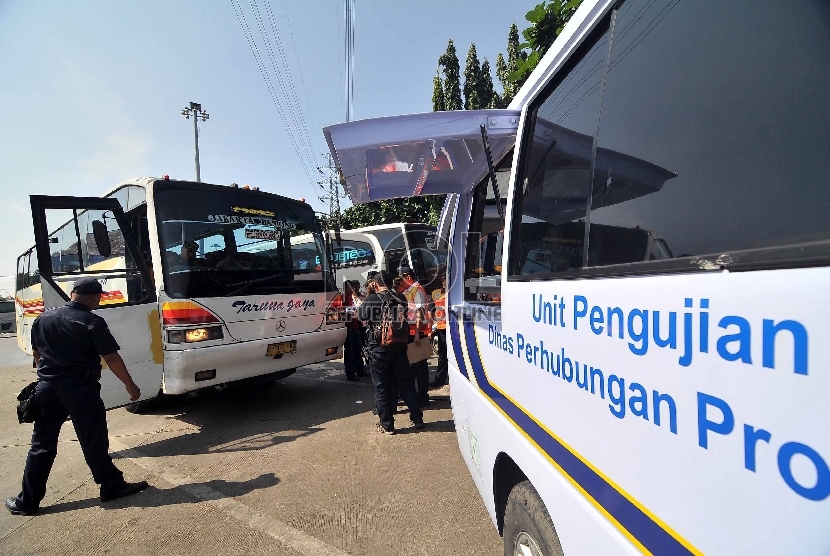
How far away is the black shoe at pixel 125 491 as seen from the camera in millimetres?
3529

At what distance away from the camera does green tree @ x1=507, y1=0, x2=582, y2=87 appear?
4.02 metres

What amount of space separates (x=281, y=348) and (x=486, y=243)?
11.8 ft

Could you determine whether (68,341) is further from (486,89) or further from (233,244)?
(486,89)

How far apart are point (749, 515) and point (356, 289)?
26.2ft

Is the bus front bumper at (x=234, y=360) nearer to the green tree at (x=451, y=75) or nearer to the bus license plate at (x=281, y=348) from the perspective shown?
the bus license plate at (x=281, y=348)

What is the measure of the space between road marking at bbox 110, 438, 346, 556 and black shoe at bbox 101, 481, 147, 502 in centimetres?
21

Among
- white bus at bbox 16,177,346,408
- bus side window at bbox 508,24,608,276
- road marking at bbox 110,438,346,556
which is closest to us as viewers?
bus side window at bbox 508,24,608,276

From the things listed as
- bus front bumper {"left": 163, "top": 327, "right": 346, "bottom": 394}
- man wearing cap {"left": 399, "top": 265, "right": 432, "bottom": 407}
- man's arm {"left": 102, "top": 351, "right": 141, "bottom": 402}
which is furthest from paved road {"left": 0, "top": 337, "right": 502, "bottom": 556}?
man's arm {"left": 102, "top": 351, "right": 141, "bottom": 402}

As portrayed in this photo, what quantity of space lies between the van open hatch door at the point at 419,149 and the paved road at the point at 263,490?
7.44ft

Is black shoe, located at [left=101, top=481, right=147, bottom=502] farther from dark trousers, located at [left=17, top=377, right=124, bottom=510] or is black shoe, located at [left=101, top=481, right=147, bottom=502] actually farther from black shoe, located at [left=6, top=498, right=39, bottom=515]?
black shoe, located at [left=6, top=498, right=39, bottom=515]

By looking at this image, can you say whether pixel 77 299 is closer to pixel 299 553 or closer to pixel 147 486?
pixel 147 486

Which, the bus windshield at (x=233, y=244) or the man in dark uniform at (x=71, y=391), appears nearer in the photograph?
the man in dark uniform at (x=71, y=391)

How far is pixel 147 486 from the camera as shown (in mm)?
3734

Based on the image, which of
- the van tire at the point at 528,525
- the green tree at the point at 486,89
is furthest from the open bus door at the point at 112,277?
the green tree at the point at 486,89
